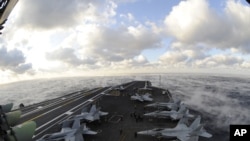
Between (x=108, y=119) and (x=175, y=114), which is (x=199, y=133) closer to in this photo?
(x=175, y=114)

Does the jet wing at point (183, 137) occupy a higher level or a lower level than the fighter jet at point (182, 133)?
lower

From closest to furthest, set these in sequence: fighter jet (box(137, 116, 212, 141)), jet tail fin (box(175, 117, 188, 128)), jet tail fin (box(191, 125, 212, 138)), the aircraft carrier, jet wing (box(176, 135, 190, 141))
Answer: jet wing (box(176, 135, 190, 141))
fighter jet (box(137, 116, 212, 141))
jet tail fin (box(191, 125, 212, 138))
the aircraft carrier
jet tail fin (box(175, 117, 188, 128))

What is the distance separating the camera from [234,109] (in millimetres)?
53875

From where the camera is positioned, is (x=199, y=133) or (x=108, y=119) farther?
(x=108, y=119)

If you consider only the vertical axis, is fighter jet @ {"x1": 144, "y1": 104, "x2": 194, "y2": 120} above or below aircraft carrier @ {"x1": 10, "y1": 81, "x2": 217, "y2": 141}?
above

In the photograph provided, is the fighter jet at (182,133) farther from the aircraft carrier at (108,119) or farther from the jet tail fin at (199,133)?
the aircraft carrier at (108,119)

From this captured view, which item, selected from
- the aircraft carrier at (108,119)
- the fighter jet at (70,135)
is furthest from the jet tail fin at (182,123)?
the fighter jet at (70,135)

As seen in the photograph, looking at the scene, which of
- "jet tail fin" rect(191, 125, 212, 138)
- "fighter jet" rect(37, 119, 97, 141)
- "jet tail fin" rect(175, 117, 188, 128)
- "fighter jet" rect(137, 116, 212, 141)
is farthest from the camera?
"jet tail fin" rect(175, 117, 188, 128)

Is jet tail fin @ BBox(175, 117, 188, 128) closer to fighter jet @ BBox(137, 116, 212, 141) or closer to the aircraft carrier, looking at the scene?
fighter jet @ BBox(137, 116, 212, 141)

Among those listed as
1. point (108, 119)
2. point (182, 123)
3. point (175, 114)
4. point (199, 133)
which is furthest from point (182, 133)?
point (108, 119)

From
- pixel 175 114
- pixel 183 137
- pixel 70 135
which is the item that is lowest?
pixel 183 137

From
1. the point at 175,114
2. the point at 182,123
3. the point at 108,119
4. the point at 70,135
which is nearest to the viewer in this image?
the point at 70,135

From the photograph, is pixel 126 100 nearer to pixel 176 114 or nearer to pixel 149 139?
pixel 176 114

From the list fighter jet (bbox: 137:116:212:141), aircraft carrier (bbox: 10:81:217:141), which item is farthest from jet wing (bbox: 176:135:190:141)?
aircraft carrier (bbox: 10:81:217:141)
